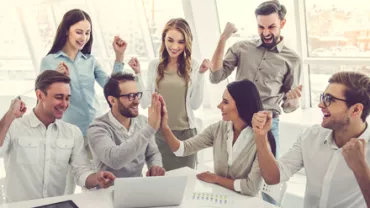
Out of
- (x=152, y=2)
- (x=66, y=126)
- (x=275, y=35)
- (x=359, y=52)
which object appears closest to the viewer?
(x=66, y=126)

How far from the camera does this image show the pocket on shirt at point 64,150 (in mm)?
2576

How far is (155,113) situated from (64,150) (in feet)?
1.93

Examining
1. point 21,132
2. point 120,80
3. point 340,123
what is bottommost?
point 340,123

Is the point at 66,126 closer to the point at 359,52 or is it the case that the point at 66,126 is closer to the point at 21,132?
the point at 21,132

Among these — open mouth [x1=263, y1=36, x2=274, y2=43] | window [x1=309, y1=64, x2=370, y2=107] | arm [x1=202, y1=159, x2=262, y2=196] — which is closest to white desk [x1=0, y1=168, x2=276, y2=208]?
arm [x1=202, y1=159, x2=262, y2=196]

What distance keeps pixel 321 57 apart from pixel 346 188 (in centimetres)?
259

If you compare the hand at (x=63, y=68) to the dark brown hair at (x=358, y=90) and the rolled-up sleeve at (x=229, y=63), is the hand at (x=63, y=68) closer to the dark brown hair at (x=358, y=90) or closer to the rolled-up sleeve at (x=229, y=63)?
the rolled-up sleeve at (x=229, y=63)

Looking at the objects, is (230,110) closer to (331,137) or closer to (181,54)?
(331,137)

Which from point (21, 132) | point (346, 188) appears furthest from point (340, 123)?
point (21, 132)

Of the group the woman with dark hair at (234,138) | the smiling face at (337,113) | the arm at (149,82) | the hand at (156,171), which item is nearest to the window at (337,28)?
the arm at (149,82)

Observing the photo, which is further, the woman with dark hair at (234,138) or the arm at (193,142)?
the arm at (193,142)

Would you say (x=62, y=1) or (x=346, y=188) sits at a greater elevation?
(x=62, y=1)

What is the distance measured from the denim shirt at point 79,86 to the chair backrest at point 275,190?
1.39 m

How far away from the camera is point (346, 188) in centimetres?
225
